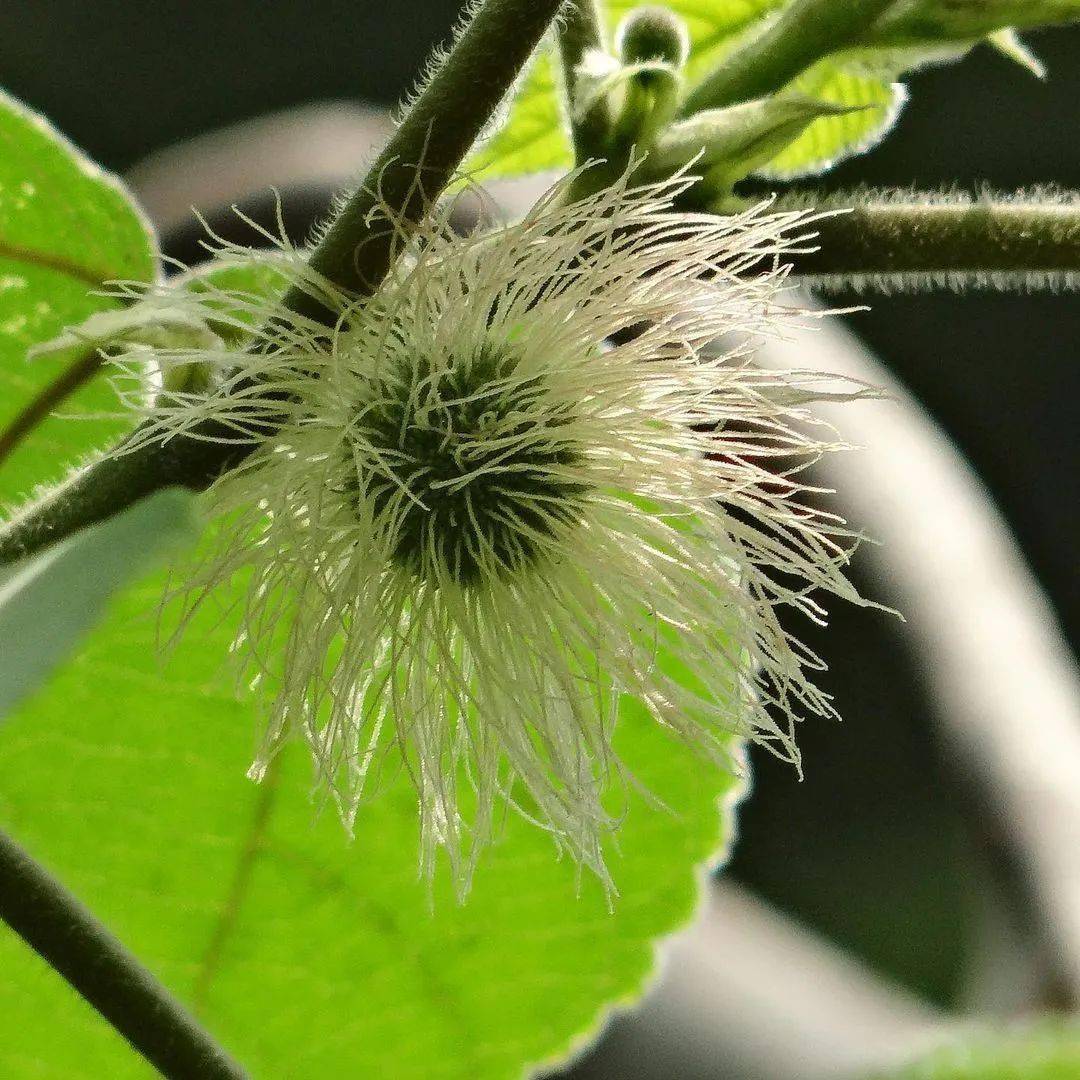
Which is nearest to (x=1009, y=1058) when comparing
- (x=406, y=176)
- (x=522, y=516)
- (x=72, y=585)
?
(x=522, y=516)

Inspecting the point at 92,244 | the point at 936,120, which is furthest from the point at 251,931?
the point at 936,120

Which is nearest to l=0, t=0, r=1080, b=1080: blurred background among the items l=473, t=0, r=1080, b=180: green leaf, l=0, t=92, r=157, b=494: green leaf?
l=473, t=0, r=1080, b=180: green leaf

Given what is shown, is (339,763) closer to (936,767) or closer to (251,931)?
(251,931)

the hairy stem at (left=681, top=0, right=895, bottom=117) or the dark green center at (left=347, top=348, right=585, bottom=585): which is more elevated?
the hairy stem at (left=681, top=0, right=895, bottom=117)

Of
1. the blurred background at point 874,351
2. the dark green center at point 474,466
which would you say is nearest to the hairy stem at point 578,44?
the dark green center at point 474,466

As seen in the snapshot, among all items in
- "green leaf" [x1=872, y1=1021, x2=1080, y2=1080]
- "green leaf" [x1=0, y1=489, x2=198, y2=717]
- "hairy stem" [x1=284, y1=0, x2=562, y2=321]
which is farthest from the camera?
"green leaf" [x1=872, y1=1021, x2=1080, y2=1080]

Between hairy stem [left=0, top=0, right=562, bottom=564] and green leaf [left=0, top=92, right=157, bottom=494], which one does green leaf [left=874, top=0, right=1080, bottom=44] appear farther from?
green leaf [left=0, top=92, right=157, bottom=494]
